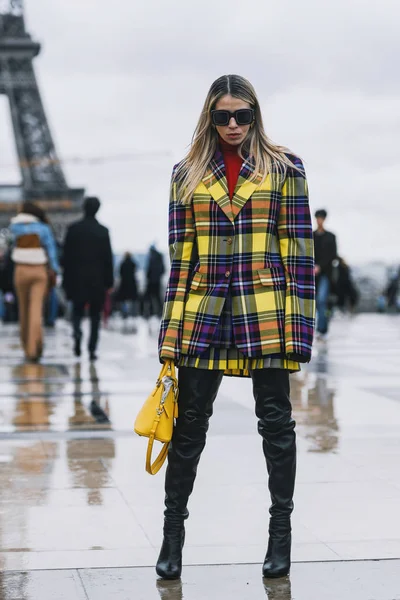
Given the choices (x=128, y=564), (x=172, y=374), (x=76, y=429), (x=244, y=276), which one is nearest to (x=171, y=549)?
(x=128, y=564)

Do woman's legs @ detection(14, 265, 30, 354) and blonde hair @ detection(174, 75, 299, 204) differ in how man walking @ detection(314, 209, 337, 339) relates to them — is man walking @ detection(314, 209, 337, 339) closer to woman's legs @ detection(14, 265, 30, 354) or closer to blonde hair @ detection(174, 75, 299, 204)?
woman's legs @ detection(14, 265, 30, 354)

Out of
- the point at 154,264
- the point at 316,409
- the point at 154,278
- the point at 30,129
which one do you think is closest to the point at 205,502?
the point at 316,409

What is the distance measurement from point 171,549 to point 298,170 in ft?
4.61

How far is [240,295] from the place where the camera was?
4.42 m

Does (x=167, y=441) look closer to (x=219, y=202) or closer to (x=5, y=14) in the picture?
(x=219, y=202)

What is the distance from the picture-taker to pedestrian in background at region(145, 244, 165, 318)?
2525 centimetres

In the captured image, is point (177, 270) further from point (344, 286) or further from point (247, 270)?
point (344, 286)

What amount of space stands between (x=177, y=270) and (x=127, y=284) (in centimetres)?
2200

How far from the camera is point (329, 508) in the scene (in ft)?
18.0

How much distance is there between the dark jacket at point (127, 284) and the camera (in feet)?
85.9

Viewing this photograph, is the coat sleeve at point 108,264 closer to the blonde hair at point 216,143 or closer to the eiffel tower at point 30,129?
the blonde hair at point 216,143

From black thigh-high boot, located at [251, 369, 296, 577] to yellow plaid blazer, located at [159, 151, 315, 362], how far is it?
0.11 metres

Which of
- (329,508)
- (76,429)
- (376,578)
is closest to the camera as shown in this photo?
(376,578)

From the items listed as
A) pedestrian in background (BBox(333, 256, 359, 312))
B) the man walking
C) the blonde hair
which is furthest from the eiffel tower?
the blonde hair
